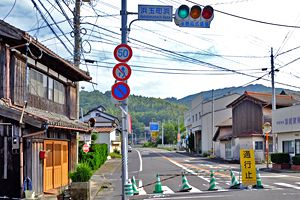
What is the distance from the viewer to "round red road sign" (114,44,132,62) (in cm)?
1009

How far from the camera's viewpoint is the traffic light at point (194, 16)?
1076cm

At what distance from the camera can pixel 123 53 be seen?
1012cm

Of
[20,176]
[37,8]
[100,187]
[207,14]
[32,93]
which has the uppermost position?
[37,8]

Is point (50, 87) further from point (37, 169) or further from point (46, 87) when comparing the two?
point (37, 169)

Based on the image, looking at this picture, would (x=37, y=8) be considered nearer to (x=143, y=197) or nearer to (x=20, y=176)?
(x=20, y=176)

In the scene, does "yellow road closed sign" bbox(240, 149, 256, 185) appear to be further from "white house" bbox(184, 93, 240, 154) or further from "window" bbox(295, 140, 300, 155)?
"white house" bbox(184, 93, 240, 154)

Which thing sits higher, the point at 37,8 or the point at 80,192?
the point at 37,8

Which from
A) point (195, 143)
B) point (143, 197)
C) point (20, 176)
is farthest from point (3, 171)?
point (195, 143)

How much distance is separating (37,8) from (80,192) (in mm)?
6150

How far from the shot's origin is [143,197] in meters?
16.7

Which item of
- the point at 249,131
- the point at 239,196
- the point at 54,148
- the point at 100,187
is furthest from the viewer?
the point at 249,131

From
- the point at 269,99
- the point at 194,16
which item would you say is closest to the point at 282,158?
the point at 269,99

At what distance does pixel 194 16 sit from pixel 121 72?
2.33 metres

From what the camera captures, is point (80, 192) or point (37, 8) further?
point (80, 192)
